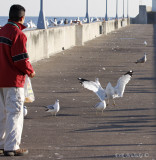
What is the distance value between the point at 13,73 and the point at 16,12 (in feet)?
2.46

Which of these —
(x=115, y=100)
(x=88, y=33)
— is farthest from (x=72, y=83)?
(x=88, y=33)

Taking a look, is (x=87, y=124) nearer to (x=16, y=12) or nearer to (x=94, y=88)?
(x=94, y=88)

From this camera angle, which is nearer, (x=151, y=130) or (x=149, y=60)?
(x=151, y=130)

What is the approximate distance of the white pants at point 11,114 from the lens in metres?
7.28

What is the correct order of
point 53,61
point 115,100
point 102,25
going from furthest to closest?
point 102,25 < point 53,61 < point 115,100

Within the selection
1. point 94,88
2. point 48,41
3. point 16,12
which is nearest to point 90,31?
point 48,41

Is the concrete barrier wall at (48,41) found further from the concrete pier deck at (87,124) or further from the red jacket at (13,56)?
the red jacket at (13,56)

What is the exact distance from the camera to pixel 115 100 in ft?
41.7

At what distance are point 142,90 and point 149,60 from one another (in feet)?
33.5

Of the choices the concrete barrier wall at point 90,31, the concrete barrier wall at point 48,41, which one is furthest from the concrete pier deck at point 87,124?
the concrete barrier wall at point 90,31

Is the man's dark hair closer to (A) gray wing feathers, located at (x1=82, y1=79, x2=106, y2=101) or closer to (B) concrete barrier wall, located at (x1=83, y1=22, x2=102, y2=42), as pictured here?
(A) gray wing feathers, located at (x1=82, y1=79, x2=106, y2=101)

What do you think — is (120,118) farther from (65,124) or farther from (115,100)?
(115,100)

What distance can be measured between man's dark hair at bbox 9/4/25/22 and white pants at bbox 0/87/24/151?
87cm

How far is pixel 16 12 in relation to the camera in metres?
7.30
